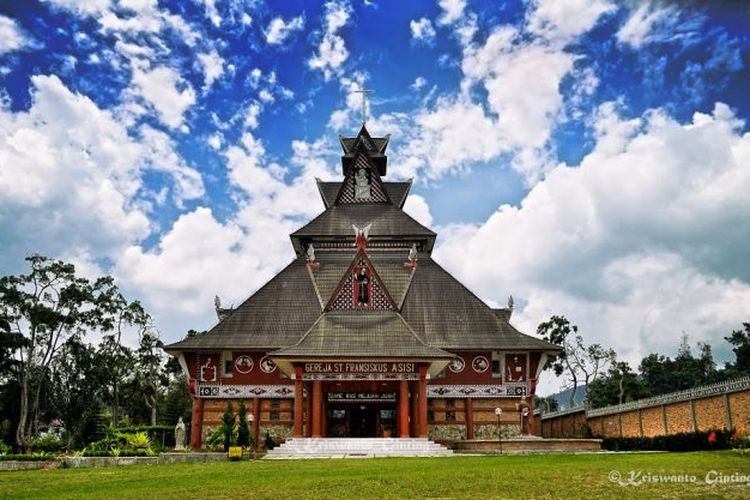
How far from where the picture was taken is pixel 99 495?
11391 millimetres

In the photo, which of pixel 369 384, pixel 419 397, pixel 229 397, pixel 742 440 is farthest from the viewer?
pixel 229 397

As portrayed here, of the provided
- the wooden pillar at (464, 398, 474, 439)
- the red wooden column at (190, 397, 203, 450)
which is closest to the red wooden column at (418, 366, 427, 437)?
the wooden pillar at (464, 398, 474, 439)

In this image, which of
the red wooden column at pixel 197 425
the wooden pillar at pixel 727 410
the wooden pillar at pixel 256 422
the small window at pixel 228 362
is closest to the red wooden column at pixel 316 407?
the wooden pillar at pixel 256 422

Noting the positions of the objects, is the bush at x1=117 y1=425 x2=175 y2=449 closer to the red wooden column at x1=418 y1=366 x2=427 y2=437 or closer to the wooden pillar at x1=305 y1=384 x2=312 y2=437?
the wooden pillar at x1=305 y1=384 x2=312 y2=437

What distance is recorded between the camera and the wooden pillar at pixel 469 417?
101 feet

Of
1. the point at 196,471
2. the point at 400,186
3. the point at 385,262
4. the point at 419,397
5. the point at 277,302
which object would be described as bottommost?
the point at 196,471

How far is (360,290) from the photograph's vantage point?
30.8 meters

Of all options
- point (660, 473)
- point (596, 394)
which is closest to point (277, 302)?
point (660, 473)

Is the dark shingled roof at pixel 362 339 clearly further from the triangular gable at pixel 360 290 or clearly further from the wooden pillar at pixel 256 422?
the wooden pillar at pixel 256 422

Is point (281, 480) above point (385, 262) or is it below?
below

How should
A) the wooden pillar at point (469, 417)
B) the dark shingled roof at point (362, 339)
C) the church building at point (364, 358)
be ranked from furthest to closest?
the wooden pillar at point (469, 417), the church building at point (364, 358), the dark shingled roof at point (362, 339)

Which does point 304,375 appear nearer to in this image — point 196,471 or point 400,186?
point 196,471

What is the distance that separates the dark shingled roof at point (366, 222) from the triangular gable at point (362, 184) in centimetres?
51

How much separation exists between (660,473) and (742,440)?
8.45 metres
